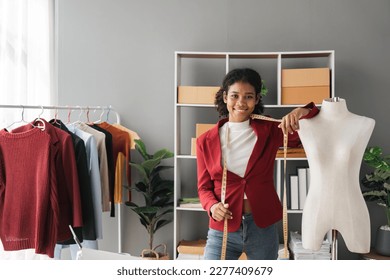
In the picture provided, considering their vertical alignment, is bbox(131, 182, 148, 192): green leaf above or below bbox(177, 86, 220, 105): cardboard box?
below

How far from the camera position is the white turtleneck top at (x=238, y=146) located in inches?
76.0

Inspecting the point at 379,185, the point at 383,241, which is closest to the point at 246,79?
the point at 379,185

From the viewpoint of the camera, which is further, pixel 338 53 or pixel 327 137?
pixel 338 53

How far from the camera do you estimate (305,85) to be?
3.35 meters

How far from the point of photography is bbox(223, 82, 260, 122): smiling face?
6.42 ft

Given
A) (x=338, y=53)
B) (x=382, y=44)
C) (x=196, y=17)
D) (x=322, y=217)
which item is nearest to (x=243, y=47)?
(x=196, y=17)

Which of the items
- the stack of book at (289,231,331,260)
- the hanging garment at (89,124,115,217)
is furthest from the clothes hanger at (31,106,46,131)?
the stack of book at (289,231,331,260)

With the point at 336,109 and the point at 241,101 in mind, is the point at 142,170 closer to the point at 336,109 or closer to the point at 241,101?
the point at 241,101

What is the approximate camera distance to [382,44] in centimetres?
363

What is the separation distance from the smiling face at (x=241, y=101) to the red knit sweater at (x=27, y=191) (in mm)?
1126

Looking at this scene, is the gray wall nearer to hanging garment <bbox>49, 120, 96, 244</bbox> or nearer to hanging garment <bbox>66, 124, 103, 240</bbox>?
hanging garment <bbox>66, 124, 103, 240</bbox>

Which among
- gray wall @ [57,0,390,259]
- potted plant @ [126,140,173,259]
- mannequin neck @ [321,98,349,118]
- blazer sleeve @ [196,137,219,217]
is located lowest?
potted plant @ [126,140,173,259]

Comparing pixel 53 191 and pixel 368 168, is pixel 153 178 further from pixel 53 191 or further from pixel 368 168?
pixel 368 168

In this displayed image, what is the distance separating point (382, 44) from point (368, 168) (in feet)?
3.28
